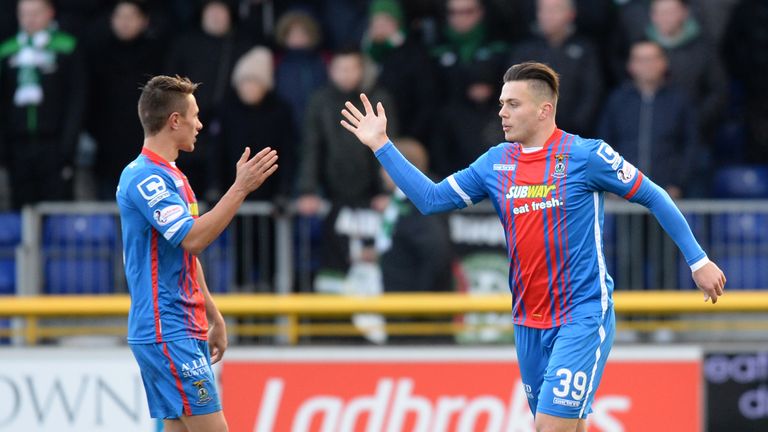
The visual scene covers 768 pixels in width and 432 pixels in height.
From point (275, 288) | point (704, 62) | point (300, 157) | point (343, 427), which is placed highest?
point (704, 62)

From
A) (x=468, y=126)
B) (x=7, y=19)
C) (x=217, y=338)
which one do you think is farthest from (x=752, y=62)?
(x=217, y=338)

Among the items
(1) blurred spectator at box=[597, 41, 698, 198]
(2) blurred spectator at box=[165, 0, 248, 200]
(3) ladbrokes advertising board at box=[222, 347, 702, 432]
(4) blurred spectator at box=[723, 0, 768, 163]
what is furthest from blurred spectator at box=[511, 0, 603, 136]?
(3) ladbrokes advertising board at box=[222, 347, 702, 432]

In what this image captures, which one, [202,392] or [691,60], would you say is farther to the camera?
[691,60]

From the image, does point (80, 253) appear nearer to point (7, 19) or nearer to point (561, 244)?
point (7, 19)

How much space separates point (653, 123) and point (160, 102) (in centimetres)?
523

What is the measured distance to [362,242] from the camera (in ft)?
35.4

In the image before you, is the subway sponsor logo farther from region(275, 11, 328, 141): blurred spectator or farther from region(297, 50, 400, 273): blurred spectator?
region(275, 11, 328, 141): blurred spectator

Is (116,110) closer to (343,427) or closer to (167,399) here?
(343,427)

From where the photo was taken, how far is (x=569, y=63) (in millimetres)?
10984

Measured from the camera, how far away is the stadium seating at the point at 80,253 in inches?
431

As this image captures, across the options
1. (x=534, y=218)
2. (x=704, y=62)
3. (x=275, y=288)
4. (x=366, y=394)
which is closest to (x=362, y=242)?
(x=275, y=288)

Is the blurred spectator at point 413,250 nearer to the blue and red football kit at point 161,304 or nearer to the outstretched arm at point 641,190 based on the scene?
the outstretched arm at point 641,190

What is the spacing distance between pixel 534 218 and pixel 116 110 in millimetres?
5444

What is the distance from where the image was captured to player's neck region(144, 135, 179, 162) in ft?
21.7
